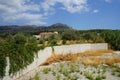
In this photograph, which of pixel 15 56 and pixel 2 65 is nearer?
pixel 2 65

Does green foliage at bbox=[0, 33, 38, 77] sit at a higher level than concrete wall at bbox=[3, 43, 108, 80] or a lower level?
higher

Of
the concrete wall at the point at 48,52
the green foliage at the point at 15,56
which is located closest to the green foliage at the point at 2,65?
the green foliage at the point at 15,56

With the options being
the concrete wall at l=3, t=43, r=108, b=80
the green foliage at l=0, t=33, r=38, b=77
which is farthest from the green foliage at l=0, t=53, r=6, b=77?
the concrete wall at l=3, t=43, r=108, b=80

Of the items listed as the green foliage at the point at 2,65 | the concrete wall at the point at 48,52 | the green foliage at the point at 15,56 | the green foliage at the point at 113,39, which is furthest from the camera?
the green foliage at the point at 113,39

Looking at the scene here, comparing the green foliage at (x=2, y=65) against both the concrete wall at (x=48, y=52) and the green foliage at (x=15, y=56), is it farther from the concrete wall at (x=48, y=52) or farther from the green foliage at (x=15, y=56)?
the concrete wall at (x=48, y=52)

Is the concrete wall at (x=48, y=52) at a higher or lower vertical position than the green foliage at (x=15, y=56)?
lower

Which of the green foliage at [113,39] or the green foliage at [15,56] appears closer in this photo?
the green foliage at [15,56]

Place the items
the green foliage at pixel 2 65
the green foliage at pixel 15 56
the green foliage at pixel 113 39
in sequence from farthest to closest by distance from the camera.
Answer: the green foliage at pixel 113 39 < the green foliage at pixel 15 56 < the green foliage at pixel 2 65

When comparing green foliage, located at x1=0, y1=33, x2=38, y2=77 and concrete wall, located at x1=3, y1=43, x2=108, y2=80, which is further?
concrete wall, located at x1=3, y1=43, x2=108, y2=80

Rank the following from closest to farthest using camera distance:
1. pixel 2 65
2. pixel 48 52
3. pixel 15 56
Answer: pixel 2 65 → pixel 15 56 → pixel 48 52

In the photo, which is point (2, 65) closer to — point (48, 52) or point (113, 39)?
point (48, 52)

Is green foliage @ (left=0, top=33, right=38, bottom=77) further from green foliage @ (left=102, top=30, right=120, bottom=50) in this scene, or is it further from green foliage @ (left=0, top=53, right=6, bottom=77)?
green foliage @ (left=102, top=30, right=120, bottom=50)

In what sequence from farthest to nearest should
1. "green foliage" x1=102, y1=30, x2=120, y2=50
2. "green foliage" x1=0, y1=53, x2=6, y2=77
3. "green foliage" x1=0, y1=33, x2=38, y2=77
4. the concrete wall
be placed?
"green foliage" x1=102, y1=30, x2=120, y2=50 < the concrete wall < "green foliage" x1=0, y1=33, x2=38, y2=77 < "green foliage" x1=0, y1=53, x2=6, y2=77

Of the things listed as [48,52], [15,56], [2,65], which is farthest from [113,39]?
[2,65]
